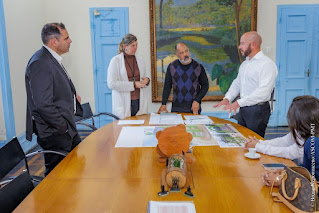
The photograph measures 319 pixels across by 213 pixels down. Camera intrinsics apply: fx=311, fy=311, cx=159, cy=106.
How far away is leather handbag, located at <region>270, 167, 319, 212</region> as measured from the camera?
4.23ft

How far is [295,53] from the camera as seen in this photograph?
6.00m

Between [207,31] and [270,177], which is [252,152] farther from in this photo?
[207,31]

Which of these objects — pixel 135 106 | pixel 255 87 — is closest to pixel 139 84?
pixel 135 106

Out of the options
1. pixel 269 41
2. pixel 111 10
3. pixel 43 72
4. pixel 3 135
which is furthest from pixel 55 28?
pixel 269 41

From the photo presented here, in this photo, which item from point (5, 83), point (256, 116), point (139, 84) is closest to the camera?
point (256, 116)

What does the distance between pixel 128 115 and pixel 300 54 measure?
154 inches

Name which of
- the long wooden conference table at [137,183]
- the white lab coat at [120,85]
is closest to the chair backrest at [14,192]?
the long wooden conference table at [137,183]

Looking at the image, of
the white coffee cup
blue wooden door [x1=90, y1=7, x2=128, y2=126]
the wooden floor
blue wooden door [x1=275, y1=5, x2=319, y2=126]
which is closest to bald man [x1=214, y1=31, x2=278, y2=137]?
the white coffee cup

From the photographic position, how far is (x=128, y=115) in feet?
12.8

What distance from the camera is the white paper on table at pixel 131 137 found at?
2.45 metres

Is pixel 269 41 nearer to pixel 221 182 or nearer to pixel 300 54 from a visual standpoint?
pixel 300 54

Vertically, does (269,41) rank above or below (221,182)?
above

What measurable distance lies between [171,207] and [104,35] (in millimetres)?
4940

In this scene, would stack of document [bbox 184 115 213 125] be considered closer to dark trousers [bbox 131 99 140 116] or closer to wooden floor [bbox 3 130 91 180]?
dark trousers [bbox 131 99 140 116]
